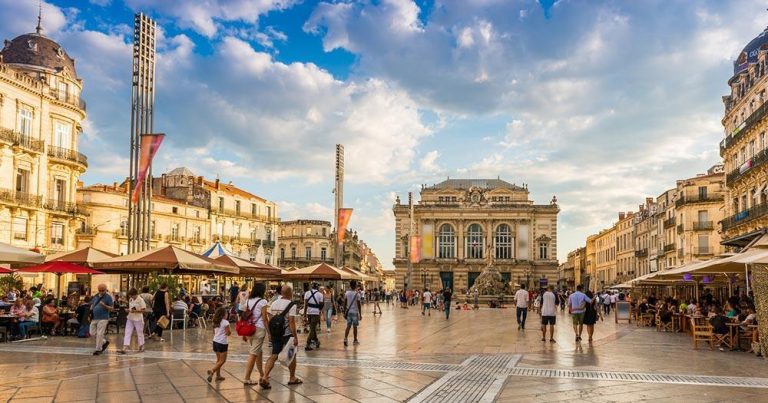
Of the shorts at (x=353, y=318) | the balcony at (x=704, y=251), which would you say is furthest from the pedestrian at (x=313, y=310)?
the balcony at (x=704, y=251)

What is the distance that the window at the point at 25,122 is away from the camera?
34.6 metres

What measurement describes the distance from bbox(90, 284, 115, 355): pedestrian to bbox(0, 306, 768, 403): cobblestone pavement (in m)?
0.36

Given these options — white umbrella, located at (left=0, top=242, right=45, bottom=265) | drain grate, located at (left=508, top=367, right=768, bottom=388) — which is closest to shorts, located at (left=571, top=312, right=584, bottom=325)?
drain grate, located at (left=508, top=367, right=768, bottom=388)

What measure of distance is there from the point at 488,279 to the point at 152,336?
4374 centimetres

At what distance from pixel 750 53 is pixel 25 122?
3930cm

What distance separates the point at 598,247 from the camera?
357ft

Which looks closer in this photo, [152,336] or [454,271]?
[152,336]

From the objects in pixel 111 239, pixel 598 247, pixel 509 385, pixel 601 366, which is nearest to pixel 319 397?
pixel 509 385

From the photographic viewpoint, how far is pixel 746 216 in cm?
3550

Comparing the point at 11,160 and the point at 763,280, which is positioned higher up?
the point at 11,160

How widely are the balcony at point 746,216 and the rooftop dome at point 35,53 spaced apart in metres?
36.9

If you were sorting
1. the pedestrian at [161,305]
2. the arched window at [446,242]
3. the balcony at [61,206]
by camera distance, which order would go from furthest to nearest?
1. the arched window at [446,242]
2. the balcony at [61,206]
3. the pedestrian at [161,305]

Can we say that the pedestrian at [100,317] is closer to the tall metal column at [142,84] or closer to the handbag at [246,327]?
the handbag at [246,327]

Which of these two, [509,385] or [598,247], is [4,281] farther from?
[598,247]
